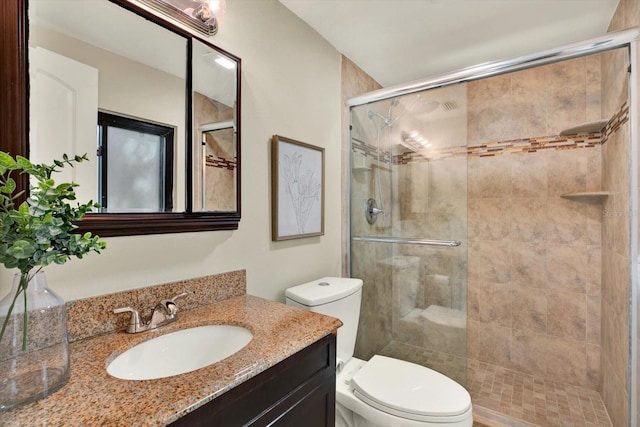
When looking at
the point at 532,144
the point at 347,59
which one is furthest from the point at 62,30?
the point at 532,144

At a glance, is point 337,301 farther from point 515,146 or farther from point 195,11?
point 515,146

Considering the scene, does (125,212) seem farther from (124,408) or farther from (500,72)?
(500,72)

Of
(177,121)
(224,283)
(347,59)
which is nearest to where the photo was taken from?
(177,121)

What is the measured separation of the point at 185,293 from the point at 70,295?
35 centimetres

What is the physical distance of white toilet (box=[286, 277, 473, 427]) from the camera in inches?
49.3

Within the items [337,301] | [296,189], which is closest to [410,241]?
[337,301]

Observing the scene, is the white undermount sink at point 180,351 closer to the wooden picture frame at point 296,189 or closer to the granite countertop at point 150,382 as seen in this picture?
the granite countertop at point 150,382

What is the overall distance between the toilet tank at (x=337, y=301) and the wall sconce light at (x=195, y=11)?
1.24 m

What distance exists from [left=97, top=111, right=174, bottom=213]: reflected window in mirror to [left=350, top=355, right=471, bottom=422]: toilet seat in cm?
115

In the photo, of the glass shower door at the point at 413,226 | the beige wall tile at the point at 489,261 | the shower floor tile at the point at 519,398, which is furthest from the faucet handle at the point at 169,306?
the beige wall tile at the point at 489,261

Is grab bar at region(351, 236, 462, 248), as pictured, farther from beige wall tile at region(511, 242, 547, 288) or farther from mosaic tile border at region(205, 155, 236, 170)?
mosaic tile border at region(205, 155, 236, 170)

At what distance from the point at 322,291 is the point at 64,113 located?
1.24 meters

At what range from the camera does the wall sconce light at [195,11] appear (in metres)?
1.14

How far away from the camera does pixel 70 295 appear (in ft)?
3.03
